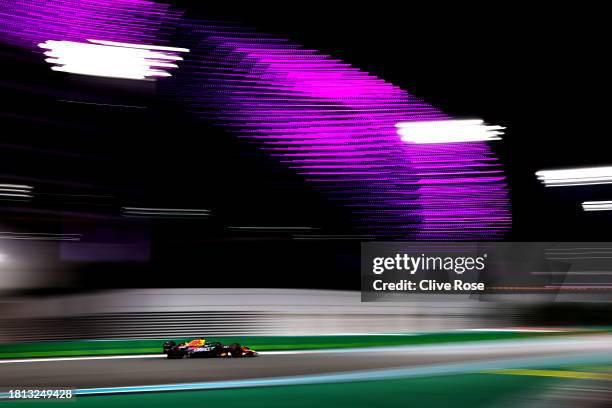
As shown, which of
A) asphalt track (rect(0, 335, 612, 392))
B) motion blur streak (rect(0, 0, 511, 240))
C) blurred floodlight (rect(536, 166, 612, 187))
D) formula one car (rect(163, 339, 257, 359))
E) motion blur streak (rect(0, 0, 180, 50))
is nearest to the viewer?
asphalt track (rect(0, 335, 612, 392))

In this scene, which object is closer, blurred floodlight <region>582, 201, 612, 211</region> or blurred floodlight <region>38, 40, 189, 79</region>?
blurred floodlight <region>38, 40, 189, 79</region>

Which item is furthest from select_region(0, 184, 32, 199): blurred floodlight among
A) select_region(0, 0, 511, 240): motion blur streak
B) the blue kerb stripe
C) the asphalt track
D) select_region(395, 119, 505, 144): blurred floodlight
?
select_region(395, 119, 505, 144): blurred floodlight

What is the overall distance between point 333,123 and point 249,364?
16.9 ft

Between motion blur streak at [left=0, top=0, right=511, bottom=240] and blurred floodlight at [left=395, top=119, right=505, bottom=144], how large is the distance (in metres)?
0.13

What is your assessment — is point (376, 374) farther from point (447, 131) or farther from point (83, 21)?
point (447, 131)

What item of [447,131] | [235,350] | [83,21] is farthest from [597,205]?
[83,21]

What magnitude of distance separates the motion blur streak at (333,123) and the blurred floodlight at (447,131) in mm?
127

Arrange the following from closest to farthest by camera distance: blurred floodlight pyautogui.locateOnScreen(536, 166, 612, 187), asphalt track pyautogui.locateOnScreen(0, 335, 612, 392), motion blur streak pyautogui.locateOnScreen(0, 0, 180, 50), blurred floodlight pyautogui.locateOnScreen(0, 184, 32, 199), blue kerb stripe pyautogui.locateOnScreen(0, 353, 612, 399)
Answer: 1. blue kerb stripe pyautogui.locateOnScreen(0, 353, 612, 399)
2. asphalt track pyautogui.locateOnScreen(0, 335, 612, 392)
3. motion blur streak pyautogui.locateOnScreen(0, 0, 180, 50)
4. blurred floodlight pyautogui.locateOnScreen(0, 184, 32, 199)
5. blurred floodlight pyautogui.locateOnScreen(536, 166, 612, 187)

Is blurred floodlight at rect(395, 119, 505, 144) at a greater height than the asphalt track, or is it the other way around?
blurred floodlight at rect(395, 119, 505, 144)

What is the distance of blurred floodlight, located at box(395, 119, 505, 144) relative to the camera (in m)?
12.1

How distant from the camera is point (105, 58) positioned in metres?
9.01

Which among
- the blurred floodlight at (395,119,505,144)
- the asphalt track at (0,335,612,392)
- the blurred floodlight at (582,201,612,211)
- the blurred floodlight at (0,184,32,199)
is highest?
the blurred floodlight at (395,119,505,144)

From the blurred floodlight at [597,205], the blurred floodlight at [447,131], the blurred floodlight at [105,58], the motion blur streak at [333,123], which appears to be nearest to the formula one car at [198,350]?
the motion blur streak at [333,123]

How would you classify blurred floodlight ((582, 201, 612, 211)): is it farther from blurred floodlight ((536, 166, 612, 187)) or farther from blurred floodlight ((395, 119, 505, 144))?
blurred floodlight ((395, 119, 505, 144))
